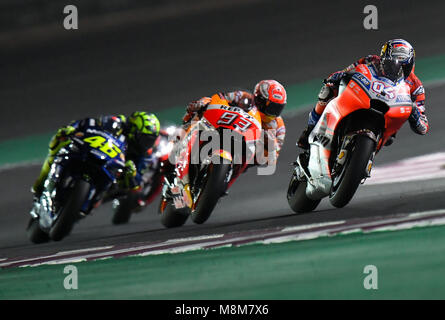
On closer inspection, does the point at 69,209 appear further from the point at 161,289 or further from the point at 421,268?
the point at 421,268

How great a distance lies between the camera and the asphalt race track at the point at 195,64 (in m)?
13.3

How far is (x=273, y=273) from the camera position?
25.0 feet

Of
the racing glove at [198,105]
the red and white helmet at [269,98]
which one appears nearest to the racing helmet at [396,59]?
the red and white helmet at [269,98]

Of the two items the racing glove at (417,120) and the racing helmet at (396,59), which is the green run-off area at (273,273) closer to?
the racing glove at (417,120)

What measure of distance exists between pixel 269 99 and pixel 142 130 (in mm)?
1790

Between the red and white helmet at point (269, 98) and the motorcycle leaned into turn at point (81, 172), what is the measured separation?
1545 mm

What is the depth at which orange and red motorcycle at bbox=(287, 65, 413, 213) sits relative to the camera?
8547 millimetres

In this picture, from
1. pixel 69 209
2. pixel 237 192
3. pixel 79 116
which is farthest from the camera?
pixel 79 116

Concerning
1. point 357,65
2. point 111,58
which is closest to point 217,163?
point 357,65

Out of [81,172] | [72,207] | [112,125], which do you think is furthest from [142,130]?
[72,207]

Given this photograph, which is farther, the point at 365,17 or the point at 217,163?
the point at 365,17

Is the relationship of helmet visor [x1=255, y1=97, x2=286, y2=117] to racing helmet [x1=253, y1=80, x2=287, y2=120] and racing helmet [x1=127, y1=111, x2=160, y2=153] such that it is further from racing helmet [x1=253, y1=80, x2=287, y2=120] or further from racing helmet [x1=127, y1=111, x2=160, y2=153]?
racing helmet [x1=127, y1=111, x2=160, y2=153]
